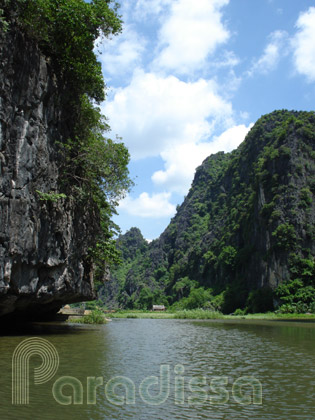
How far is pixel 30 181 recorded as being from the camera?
17.2 meters

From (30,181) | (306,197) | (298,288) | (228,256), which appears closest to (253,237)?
(228,256)

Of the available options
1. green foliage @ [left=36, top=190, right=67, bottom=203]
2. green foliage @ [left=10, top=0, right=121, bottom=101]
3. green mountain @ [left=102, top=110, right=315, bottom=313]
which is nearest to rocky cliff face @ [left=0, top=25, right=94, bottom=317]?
green foliage @ [left=36, top=190, right=67, bottom=203]

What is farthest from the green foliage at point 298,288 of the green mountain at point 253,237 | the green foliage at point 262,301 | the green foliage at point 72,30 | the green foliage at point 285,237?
the green foliage at point 72,30

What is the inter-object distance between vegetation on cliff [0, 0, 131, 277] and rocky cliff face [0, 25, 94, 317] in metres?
0.63

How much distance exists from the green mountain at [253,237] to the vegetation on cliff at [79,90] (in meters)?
7.92

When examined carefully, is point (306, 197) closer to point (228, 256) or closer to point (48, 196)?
point (228, 256)

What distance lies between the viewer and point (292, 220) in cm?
6888

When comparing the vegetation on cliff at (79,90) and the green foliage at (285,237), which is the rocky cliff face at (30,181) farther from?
the green foliage at (285,237)

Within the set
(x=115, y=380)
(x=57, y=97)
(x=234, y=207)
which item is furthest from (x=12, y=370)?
(x=234, y=207)

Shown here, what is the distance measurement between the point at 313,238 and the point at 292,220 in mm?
4857

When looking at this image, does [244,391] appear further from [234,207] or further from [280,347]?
[234,207]

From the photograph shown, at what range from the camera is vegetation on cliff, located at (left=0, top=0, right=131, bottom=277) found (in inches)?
727

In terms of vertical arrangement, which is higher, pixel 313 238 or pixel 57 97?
pixel 57 97

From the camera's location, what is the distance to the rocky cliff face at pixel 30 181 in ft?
51.6
